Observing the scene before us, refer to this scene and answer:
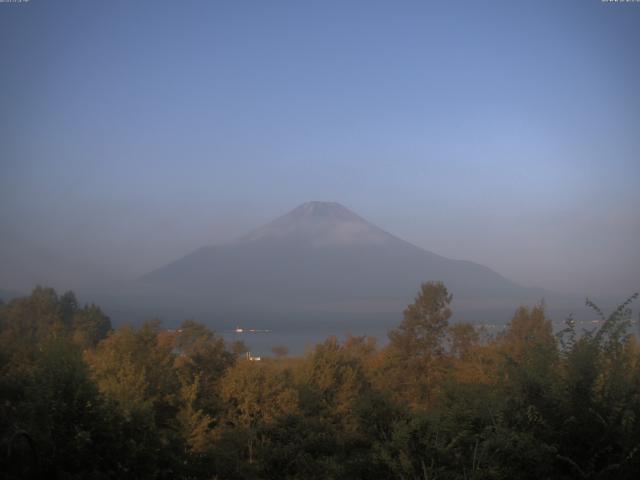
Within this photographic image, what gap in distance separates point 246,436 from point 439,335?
2156 cm

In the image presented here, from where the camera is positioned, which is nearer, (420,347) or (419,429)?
(419,429)

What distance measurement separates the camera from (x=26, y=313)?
55656mm

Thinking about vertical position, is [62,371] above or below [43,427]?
above

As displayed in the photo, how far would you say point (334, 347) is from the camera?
98.9 feet

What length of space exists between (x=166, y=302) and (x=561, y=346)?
655ft

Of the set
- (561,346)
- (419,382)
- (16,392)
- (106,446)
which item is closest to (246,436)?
(16,392)

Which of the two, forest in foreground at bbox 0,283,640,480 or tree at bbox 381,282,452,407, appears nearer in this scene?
forest in foreground at bbox 0,283,640,480

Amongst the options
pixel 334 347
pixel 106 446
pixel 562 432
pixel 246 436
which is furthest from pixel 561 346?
pixel 334 347

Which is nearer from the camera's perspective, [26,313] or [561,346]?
[561,346]

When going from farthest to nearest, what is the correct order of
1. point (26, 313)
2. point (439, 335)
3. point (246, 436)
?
point (26, 313) < point (439, 335) < point (246, 436)

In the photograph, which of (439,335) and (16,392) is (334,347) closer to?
(439,335)

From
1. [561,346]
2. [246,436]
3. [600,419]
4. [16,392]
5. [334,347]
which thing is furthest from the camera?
[334,347]

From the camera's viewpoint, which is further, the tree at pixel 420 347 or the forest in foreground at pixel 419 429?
the tree at pixel 420 347

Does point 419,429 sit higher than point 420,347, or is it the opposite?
point 419,429
